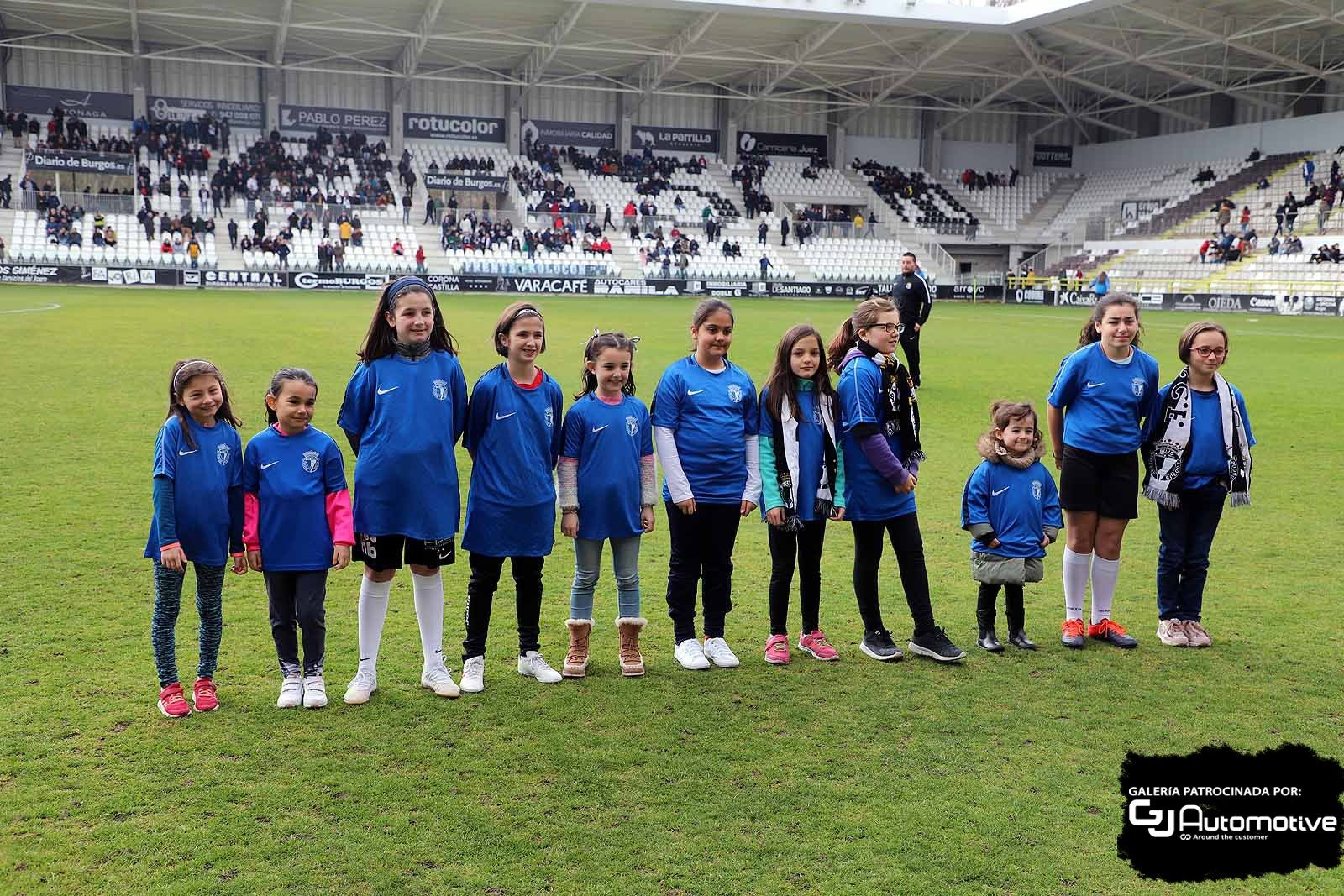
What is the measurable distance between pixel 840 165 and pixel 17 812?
59.3 meters

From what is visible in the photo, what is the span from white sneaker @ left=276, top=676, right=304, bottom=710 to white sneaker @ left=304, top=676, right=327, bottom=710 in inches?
1.1

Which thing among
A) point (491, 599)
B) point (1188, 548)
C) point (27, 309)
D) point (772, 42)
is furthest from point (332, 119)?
point (1188, 548)

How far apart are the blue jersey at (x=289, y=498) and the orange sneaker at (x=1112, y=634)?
12.8 ft

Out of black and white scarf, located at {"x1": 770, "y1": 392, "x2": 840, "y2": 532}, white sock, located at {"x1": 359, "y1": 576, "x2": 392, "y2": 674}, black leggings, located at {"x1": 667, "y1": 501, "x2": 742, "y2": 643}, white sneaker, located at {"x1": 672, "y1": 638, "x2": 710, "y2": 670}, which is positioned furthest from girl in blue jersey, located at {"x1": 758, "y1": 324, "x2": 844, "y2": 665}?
white sock, located at {"x1": 359, "y1": 576, "x2": 392, "y2": 674}

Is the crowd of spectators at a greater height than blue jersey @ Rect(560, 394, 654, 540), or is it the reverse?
the crowd of spectators

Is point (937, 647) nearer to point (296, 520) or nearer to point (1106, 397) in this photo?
point (1106, 397)

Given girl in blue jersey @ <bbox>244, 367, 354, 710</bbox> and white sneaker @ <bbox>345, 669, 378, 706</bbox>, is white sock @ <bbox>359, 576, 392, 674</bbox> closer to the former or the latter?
white sneaker @ <bbox>345, 669, 378, 706</bbox>

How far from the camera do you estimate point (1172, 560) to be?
5.98 meters

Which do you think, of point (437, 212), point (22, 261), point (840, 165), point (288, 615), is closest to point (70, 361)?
point (288, 615)

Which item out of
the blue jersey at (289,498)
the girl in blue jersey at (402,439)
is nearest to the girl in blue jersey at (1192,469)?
the girl in blue jersey at (402,439)

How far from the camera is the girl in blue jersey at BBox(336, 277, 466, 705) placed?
482 centimetres

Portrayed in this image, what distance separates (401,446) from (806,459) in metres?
1.93

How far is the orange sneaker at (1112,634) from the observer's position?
5844 mm

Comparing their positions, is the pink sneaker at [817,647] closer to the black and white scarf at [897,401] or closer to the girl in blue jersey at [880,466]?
the girl in blue jersey at [880,466]
